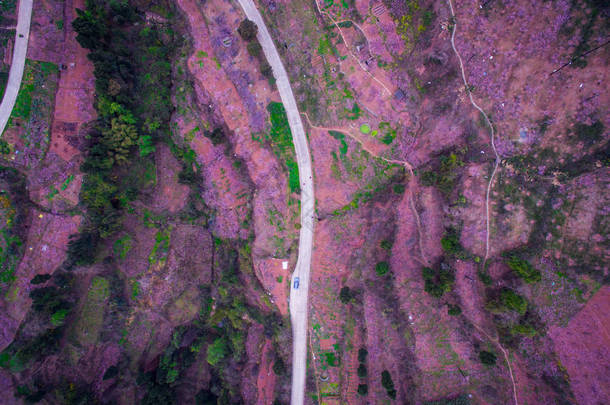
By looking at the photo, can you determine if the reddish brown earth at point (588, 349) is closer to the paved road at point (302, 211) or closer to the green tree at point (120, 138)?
the paved road at point (302, 211)

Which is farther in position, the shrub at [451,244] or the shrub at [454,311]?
the shrub at [454,311]

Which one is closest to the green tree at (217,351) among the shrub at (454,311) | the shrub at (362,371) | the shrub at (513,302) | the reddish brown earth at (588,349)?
the shrub at (362,371)

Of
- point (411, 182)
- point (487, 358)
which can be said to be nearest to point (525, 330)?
point (487, 358)

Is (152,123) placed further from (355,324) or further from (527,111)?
(527,111)

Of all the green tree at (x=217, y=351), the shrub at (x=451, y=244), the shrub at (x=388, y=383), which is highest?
the shrub at (x=451, y=244)

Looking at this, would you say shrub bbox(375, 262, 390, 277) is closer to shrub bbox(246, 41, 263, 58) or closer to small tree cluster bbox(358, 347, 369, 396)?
small tree cluster bbox(358, 347, 369, 396)

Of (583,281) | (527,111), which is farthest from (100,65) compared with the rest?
(583,281)
